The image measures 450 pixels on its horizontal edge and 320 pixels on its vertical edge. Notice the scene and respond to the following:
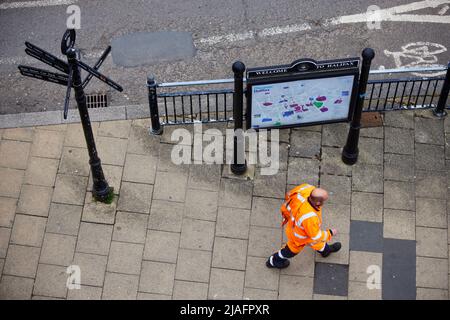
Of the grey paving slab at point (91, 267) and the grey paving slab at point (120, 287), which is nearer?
the grey paving slab at point (120, 287)

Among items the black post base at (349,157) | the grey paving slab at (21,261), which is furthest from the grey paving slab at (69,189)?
the black post base at (349,157)

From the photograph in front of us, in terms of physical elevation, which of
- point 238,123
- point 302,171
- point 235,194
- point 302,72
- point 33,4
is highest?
point 33,4

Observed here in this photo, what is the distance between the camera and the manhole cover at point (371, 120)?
9961mm

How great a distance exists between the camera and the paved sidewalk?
341 inches

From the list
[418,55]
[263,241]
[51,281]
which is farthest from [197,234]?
[418,55]

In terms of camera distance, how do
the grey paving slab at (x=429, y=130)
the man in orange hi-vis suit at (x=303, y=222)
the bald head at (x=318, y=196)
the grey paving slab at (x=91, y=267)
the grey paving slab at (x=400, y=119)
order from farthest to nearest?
the grey paving slab at (x=400, y=119) < the grey paving slab at (x=429, y=130) < the grey paving slab at (x=91, y=267) < the man in orange hi-vis suit at (x=303, y=222) < the bald head at (x=318, y=196)

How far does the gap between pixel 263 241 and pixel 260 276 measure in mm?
492

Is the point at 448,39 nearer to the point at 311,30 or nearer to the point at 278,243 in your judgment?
the point at 311,30

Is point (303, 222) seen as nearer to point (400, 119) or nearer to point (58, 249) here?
point (400, 119)

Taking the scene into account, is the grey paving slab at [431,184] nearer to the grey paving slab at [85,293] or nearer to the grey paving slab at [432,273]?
the grey paving slab at [432,273]

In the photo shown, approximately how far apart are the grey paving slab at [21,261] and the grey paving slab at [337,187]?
394 centimetres

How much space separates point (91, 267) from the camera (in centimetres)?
877

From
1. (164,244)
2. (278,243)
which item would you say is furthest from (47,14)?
(278,243)
